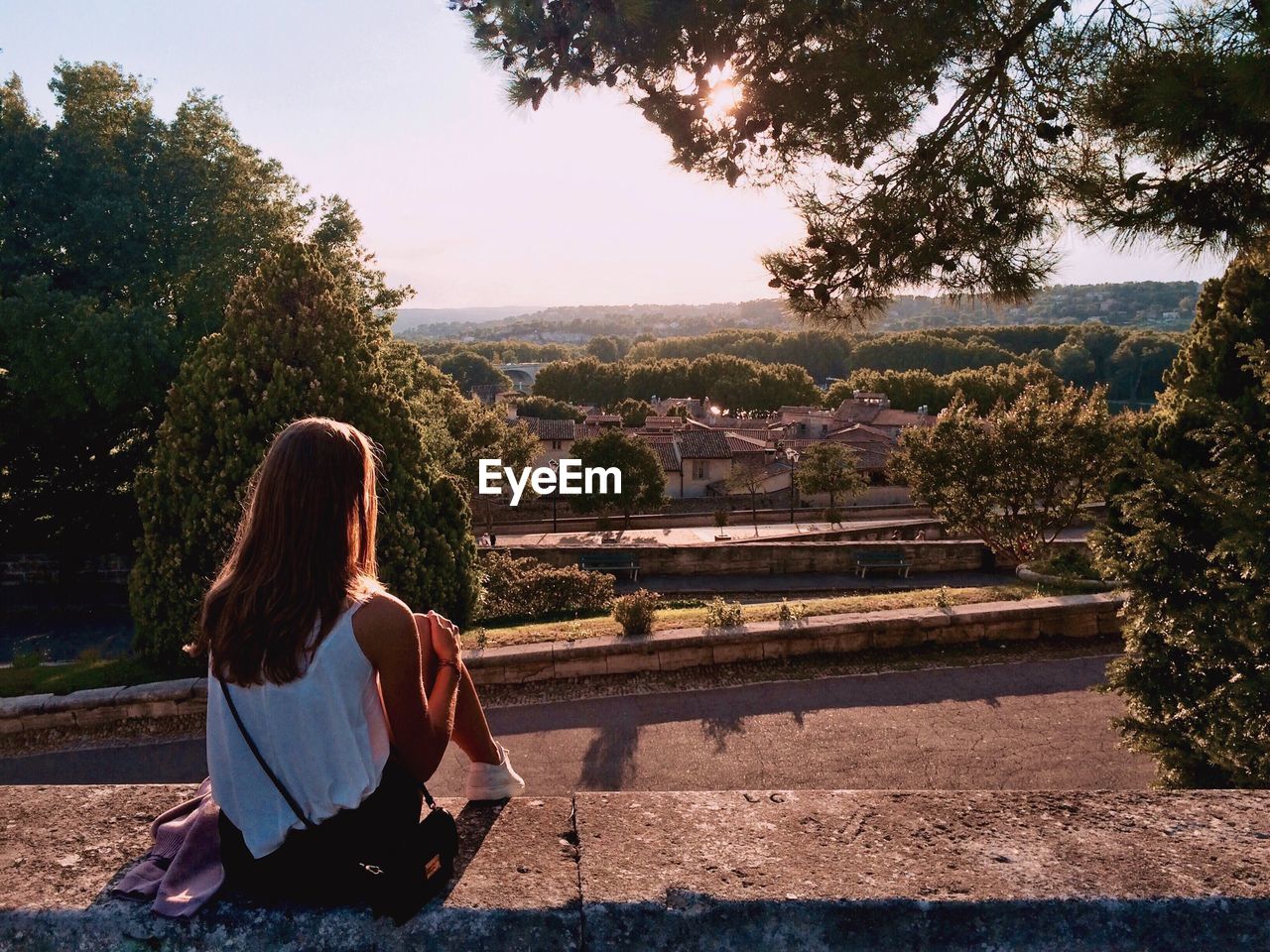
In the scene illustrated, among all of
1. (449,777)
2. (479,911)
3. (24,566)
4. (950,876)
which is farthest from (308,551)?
(24,566)

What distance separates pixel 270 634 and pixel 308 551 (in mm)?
194

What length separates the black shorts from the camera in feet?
5.90

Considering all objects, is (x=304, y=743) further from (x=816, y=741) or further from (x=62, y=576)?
(x=62, y=576)

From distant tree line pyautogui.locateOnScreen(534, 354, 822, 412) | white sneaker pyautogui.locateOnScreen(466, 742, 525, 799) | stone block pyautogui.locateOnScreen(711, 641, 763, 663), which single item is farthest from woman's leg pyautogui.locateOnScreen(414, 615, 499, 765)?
distant tree line pyautogui.locateOnScreen(534, 354, 822, 412)

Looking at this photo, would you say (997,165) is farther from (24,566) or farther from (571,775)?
(24,566)

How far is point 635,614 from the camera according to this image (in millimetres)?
8383

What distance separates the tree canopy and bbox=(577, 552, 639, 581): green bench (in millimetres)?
10964

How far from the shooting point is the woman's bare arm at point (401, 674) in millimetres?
1932

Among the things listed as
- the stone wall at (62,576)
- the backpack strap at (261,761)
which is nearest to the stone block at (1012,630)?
the backpack strap at (261,761)

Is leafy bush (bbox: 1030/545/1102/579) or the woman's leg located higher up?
the woman's leg

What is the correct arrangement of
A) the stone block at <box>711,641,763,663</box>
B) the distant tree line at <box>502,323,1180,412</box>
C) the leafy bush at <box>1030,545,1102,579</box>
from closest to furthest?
the stone block at <box>711,641,763,663</box>, the leafy bush at <box>1030,545,1102,579</box>, the distant tree line at <box>502,323,1180,412</box>

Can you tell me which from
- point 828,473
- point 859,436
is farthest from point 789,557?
point 859,436

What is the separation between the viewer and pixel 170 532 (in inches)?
329

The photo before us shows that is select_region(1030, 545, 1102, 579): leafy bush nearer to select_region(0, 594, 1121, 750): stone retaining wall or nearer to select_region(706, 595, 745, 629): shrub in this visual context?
select_region(0, 594, 1121, 750): stone retaining wall
